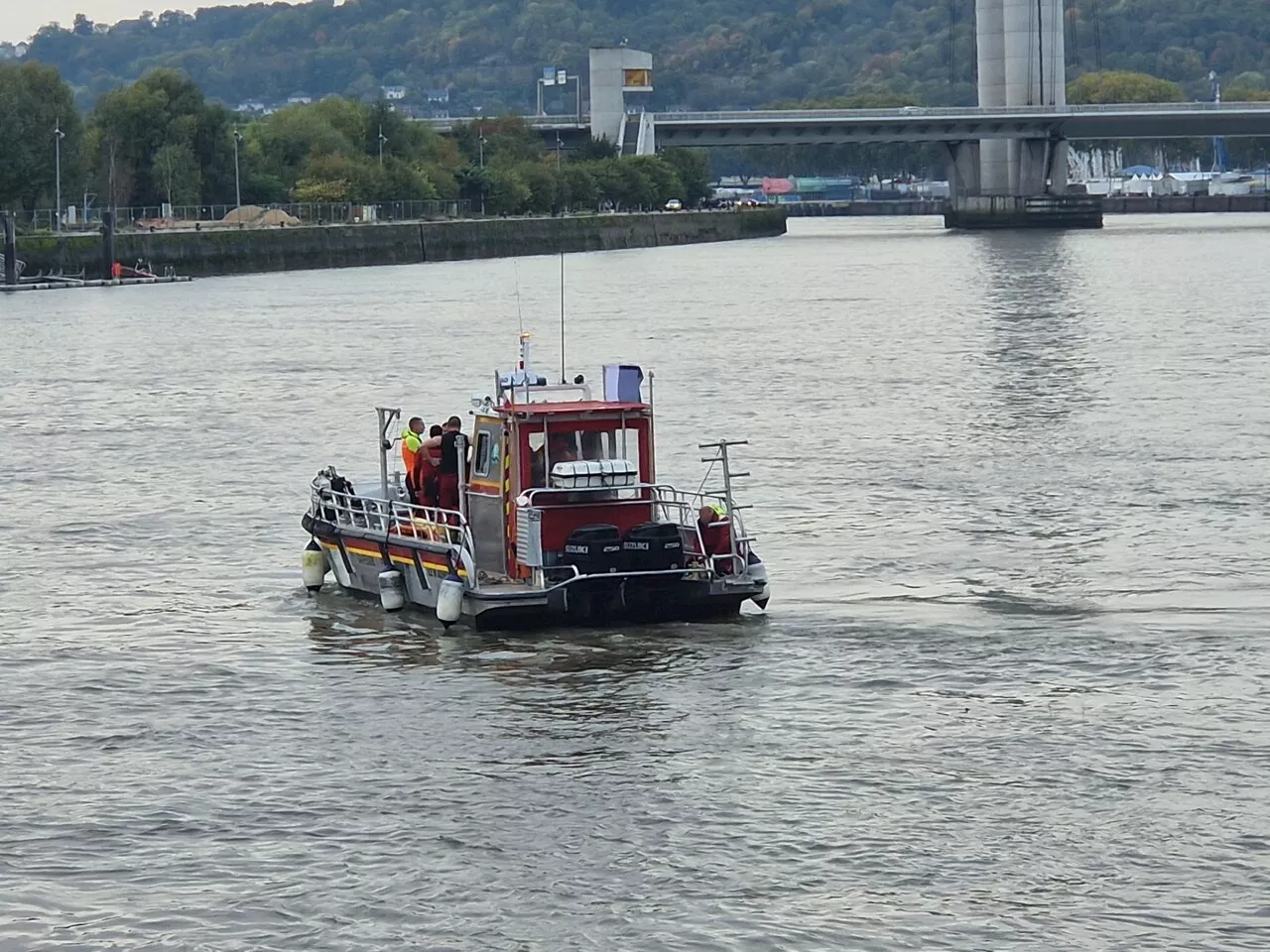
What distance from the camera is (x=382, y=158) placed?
142 metres

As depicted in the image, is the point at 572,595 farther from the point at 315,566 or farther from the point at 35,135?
the point at 35,135

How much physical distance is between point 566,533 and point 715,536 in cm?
146

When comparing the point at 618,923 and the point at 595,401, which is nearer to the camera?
the point at 618,923

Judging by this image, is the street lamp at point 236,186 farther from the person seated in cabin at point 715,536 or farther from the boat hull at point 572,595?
the person seated in cabin at point 715,536

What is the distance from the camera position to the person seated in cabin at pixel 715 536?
21.5 metres

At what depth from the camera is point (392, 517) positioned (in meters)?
22.3

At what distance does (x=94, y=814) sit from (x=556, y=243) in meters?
117

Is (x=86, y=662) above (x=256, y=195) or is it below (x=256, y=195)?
below

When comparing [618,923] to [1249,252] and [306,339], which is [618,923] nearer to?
[306,339]

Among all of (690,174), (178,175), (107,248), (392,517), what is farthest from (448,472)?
(690,174)

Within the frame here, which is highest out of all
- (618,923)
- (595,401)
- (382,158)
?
(382,158)

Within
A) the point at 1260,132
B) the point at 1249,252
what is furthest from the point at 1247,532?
the point at 1260,132

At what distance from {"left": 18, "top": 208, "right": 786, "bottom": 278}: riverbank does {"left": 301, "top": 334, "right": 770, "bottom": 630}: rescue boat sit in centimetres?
6428

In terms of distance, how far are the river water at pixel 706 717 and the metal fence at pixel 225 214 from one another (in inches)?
2971
